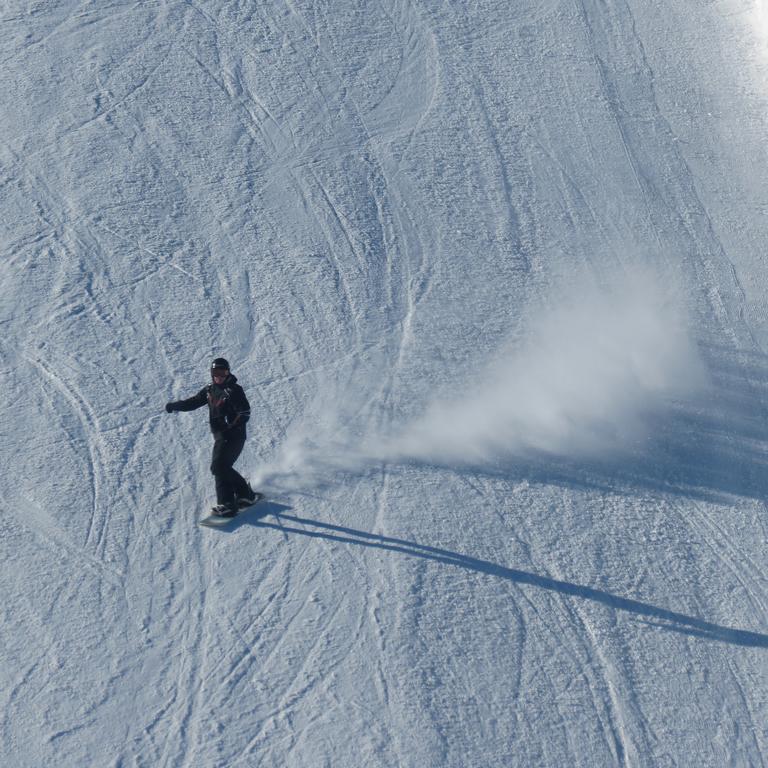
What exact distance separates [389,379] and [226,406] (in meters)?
2.09

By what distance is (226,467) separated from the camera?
27.2 feet

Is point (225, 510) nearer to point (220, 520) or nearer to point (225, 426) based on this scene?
point (220, 520)

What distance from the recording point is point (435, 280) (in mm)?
10789

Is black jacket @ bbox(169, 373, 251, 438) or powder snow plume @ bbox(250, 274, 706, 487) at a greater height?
powder snow plume @ bbox(250, 274, 706, 487)

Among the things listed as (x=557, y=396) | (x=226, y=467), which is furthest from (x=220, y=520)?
(x=557, y=396)

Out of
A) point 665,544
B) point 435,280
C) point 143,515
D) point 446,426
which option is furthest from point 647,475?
point 143,515

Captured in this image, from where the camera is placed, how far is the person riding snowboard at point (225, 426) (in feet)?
26.5

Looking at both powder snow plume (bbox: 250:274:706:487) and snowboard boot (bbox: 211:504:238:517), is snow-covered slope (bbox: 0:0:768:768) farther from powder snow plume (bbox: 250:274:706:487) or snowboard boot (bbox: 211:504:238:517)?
snowboard boot (bbox: 211:504:238:517)

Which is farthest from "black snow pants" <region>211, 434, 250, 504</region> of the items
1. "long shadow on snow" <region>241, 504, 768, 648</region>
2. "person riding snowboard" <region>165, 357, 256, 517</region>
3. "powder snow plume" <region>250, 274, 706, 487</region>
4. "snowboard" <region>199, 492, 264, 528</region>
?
"powder snow plume" <region>250, 274, 706, 487</region>

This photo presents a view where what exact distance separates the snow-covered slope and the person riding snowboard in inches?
10.7

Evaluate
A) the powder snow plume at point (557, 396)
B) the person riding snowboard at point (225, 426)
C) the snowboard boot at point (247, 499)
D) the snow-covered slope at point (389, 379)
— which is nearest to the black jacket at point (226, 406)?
the person riding snowboard at point (225, 426)

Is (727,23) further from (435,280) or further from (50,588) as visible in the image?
(50,588)

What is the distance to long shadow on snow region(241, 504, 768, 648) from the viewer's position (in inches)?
324

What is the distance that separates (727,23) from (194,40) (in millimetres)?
6540
